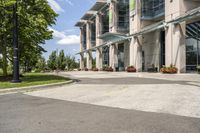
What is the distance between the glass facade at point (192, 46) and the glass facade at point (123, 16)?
62.9ft

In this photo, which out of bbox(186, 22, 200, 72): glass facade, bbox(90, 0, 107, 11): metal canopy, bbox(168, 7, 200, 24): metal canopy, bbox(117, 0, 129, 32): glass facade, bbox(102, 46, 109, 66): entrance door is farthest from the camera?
bbox(102, 46, 109, 66): entrance door

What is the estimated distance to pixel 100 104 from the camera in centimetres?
955

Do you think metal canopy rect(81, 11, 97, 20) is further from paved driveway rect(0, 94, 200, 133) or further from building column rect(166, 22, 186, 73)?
paved driveway rect(0, 94, 200, 133)

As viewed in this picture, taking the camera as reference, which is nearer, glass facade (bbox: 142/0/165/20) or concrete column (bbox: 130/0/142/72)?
glass facade (bbox: 142/0/165/20)

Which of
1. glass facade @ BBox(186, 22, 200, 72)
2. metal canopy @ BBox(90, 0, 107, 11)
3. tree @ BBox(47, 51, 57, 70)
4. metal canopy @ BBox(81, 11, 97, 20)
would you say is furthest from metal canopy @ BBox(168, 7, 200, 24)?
tree @ BBox(47, 51, 57, 70)

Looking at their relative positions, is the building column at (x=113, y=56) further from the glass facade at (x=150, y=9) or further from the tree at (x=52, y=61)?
the tree at (x=52, y=61)

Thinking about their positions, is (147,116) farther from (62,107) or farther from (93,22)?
(93,22)

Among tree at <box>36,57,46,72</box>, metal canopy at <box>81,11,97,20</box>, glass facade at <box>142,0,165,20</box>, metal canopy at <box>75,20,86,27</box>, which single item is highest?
metal canopy at <box>81,11,97,20</box>

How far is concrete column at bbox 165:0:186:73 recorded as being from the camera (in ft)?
98.3

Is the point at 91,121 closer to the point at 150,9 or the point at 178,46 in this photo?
the point at 178,46

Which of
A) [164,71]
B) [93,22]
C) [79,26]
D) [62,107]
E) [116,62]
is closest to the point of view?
[62,107]

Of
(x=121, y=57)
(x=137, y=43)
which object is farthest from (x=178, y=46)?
(x=121, y=57)

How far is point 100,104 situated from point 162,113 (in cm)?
257

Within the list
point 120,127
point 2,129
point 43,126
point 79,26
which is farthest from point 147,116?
point 79,26
